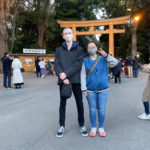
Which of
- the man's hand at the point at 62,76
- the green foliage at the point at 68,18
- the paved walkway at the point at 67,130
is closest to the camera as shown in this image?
the paved walkway at the point at 67,130

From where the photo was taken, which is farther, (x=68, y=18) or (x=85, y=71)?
(x=68, y=18)

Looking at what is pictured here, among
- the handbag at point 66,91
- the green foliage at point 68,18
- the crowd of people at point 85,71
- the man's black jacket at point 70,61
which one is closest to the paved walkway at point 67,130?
the crowd of people at point 85,71

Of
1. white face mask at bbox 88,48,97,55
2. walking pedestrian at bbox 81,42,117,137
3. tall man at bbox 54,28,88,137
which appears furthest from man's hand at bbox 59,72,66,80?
white face mask at bbox 88,48,97,55

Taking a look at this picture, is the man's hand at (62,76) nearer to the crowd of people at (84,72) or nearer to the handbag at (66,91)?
the crowd of people at (84,72)

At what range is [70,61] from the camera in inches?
116

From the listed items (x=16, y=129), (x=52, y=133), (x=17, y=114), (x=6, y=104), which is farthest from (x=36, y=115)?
(x=6, y=104)

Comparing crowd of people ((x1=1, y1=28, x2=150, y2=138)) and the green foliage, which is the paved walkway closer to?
crowd of people ((x1=1, y1=28, x2=150, y2=138))

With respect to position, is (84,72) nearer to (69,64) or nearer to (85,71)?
(85,71)

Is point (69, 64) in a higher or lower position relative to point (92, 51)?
lower

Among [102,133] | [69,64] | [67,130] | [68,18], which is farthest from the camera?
[68,18]

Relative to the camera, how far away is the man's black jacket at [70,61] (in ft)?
Result: 9.59

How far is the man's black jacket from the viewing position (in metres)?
2.92

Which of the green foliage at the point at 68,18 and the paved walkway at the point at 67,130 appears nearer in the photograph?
the paved walkway at the point at 67,130

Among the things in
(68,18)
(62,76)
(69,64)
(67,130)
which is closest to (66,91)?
(62,76)
